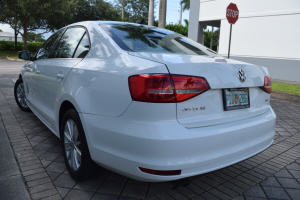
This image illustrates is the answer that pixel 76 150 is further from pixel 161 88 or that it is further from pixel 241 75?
pixel 241 75

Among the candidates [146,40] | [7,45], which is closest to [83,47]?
[146,40]

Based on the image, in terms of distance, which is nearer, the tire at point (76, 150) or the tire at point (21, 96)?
the tire at point (76, 150)

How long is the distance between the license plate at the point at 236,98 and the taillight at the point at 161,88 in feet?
1.27

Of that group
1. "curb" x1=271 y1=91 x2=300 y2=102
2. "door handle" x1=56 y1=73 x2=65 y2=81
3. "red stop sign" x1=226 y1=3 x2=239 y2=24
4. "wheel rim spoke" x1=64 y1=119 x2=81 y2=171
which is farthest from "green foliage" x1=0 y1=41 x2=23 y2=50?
A: "wheel rim spoke" x1=64 y1=119 x2=81 y2=171

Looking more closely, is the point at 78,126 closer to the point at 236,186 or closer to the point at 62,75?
the point at 62,75

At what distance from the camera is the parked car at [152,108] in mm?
1901

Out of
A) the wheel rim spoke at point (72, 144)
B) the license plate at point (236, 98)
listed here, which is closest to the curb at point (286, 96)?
the license plate at point (236, 98)

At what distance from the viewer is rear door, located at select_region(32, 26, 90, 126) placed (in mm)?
2795

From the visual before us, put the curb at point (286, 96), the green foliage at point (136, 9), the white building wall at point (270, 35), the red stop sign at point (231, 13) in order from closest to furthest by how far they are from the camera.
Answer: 1. the curb at point (286, 96)
2. the red stop sign at point (231, 13)
3. the white building wall at point (270, 35)
4. the green foliage at point (136, 9)

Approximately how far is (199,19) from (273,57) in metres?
4.93

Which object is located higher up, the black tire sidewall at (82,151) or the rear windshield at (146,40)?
the rear windshield at (146,40)

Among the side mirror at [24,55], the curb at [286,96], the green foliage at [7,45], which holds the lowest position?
the curb at [286,96]

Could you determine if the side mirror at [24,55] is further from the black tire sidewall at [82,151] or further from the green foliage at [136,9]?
the green foliage at [136,9]

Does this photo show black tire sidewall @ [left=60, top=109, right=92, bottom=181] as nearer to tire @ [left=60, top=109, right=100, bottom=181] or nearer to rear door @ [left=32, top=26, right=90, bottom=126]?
tire @ [left=60, top=109, right=100, bottom=181]
